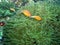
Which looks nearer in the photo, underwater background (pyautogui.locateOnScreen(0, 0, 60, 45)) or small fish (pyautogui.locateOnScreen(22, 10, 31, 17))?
underwater background (pyautogui.locateOnScreen(0, 0, 60, 45))

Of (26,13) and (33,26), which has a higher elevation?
(26,13)

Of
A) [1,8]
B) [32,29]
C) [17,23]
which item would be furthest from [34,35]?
[1,8]

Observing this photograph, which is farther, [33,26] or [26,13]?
[26,13]

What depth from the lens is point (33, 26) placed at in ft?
9.39

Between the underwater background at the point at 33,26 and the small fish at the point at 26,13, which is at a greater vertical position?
the small fish at the point at 26,13

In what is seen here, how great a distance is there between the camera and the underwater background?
2.81 meters

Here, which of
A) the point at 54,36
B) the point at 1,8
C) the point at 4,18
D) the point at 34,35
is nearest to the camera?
the point at 34,35

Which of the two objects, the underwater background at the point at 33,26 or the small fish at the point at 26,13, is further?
the small fish at the point at 26,13

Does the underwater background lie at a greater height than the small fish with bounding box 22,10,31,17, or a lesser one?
lesser

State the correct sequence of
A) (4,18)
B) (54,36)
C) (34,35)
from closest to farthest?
(34,35), (54,36), (4,18)

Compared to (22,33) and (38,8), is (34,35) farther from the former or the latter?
(38,8)

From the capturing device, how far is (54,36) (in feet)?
9.83

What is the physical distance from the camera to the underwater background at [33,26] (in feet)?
9.22

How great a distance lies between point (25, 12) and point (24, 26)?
25 centimetres
